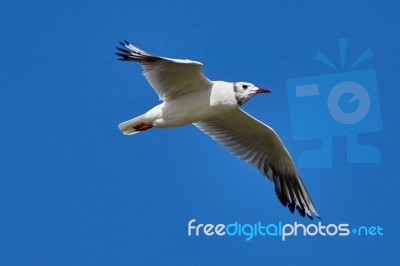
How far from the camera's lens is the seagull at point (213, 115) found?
544 cm

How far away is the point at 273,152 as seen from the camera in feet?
19.9

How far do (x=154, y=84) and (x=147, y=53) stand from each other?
0.87 feet

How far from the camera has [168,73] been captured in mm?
5496

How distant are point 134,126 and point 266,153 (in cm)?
95

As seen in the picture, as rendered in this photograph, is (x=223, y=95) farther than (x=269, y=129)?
No

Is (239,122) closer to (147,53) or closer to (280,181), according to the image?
(280,181)

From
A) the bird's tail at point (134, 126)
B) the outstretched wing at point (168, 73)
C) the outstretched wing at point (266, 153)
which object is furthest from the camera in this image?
the outstretched wing at point (266, 153)

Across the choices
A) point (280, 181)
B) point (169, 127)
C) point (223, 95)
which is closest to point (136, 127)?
point (169, 127)

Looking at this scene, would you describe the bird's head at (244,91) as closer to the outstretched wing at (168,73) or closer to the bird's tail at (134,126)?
the outstretched wing at (168,73)

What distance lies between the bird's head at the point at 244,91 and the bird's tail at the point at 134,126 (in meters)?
0.57

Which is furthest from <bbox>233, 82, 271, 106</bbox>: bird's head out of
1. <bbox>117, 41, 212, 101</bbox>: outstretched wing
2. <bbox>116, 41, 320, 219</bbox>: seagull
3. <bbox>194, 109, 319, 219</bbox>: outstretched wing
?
<bbox>194, 109, 319, 219</bbox>: outstretched wing

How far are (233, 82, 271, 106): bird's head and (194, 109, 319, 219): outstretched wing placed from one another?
521 mm

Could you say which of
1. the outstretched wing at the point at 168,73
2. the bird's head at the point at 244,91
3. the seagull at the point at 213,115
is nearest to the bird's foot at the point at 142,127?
the seagull at the point at 213,115

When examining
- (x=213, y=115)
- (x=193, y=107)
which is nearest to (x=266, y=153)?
(x=213, y=115)
